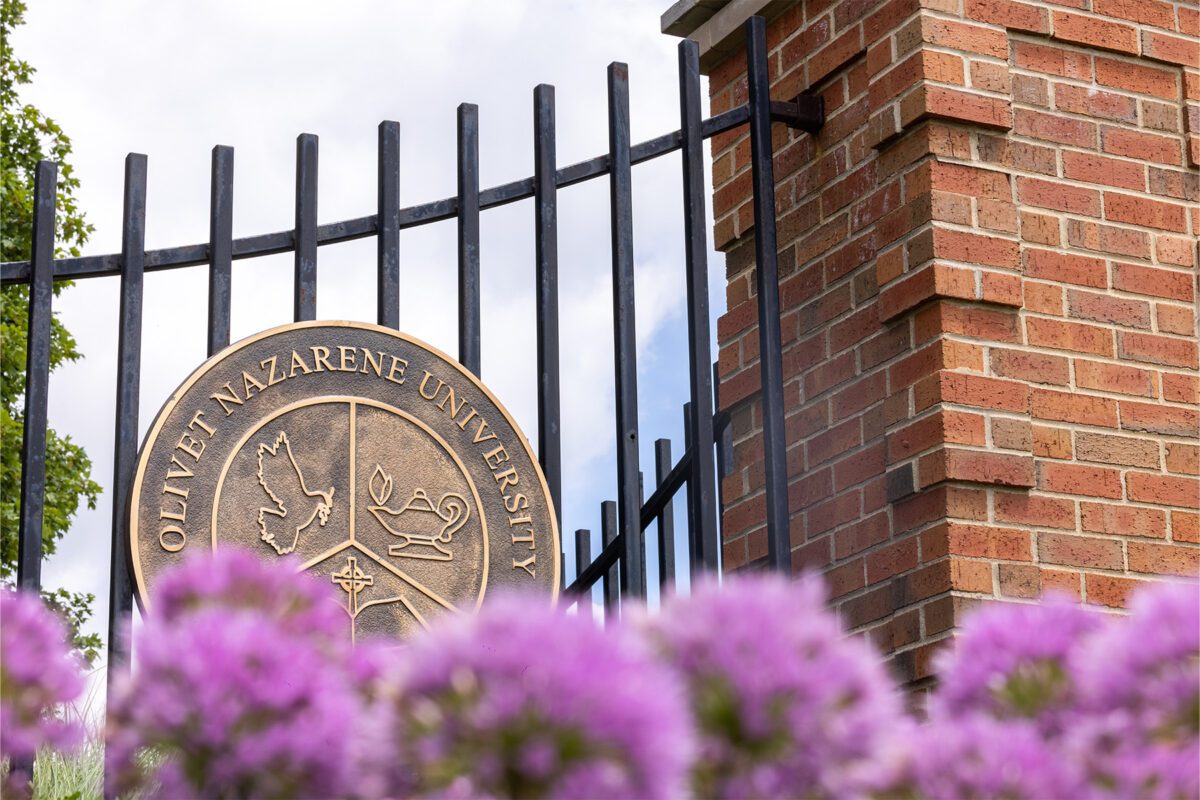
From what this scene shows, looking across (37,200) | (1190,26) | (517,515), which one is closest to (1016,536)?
(517,515)

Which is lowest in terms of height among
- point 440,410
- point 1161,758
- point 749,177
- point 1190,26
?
point 1161,758

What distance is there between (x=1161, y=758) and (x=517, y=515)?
3.11 m

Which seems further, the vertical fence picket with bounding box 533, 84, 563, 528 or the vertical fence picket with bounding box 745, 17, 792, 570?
the vertical fence picket with bounding box 745, 17, 792, 570

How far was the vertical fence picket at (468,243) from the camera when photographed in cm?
400

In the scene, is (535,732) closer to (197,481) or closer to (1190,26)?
(197,481)

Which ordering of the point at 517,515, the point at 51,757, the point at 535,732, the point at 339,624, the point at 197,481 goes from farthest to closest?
the point at 51,757 → the point at 517,515 → the point at 197,481 → the point at 339,624 → the point at 535,732

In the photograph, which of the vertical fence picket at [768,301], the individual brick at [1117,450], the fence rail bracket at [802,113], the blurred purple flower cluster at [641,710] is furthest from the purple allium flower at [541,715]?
the fence rail bracket at [802,113]

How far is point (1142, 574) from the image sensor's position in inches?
163

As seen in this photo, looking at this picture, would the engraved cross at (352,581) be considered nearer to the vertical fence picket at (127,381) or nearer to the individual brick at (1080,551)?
the vertical fence picket at (127,381)

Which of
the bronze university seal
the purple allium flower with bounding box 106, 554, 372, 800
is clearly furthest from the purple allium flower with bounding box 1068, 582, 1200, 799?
the bronze university seal

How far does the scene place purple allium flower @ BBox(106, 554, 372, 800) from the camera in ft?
2.79

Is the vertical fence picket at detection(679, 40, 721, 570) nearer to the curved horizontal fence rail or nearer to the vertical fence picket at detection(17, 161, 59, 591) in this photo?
the curved horizontal fence rail

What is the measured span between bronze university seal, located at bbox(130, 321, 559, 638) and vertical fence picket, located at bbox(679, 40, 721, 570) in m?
0.45

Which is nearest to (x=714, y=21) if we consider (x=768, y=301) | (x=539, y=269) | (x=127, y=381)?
(x=768, y=301)
